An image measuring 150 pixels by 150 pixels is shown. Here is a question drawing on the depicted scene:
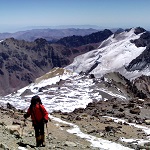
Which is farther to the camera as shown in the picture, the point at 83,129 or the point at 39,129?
the point at 83,129

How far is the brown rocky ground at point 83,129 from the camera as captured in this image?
19.0m

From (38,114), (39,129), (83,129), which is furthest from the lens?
(83,129)

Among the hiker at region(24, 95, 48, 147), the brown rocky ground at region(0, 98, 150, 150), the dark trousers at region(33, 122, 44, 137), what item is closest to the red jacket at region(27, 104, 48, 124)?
the hiker at region(24, 95, 48, 147)

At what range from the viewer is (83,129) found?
28234mm

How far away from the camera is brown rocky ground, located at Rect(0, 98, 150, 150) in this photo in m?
19.0

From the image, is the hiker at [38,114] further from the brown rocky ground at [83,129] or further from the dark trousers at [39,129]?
the brown rocky ground at [83,129]

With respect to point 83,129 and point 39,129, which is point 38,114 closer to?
point 39,129

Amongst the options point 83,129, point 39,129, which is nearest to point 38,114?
point 39,129

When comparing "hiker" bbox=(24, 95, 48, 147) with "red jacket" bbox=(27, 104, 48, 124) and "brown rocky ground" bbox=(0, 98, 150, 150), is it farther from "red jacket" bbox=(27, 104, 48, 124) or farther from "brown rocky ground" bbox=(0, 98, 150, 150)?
"brown rocky ground" bbox=(0, 98, 150, 150)

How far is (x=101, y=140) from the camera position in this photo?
2367 cm

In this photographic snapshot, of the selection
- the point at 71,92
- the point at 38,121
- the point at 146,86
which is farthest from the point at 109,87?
the point at 38,121

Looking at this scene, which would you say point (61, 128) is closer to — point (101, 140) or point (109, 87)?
point (101, 140)

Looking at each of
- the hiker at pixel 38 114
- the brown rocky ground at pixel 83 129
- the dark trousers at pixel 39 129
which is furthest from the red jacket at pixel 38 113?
the brown rocky ground at pixel 83 129

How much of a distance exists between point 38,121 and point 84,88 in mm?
82700
